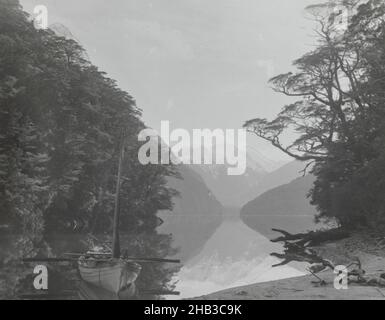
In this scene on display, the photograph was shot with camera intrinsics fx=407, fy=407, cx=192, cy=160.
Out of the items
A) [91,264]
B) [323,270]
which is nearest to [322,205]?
[323,270]

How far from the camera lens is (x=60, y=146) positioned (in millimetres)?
41375

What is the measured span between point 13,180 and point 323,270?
22.3 m

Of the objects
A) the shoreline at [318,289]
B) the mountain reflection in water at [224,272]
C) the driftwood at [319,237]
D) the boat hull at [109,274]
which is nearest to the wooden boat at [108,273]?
the boat hull at [109,274]

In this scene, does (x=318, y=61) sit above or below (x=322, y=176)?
above

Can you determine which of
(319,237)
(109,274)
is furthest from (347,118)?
(109,274)

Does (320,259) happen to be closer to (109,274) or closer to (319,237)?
(319,237)

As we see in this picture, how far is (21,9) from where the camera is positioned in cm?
3891

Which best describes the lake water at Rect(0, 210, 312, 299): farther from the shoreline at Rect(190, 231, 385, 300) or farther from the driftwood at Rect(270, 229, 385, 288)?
the shoreline at Rect(190, 231, 385, 300)

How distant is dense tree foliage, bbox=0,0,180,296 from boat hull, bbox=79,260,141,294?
11240 millimetres

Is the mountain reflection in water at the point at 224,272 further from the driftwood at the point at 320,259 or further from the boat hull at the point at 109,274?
the boat hull at the point at 109,274

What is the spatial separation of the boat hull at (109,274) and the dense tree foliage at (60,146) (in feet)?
36.9

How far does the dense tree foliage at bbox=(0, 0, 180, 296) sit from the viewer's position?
30.5 m

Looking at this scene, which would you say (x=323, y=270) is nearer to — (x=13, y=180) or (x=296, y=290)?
(x=296, y=290)
